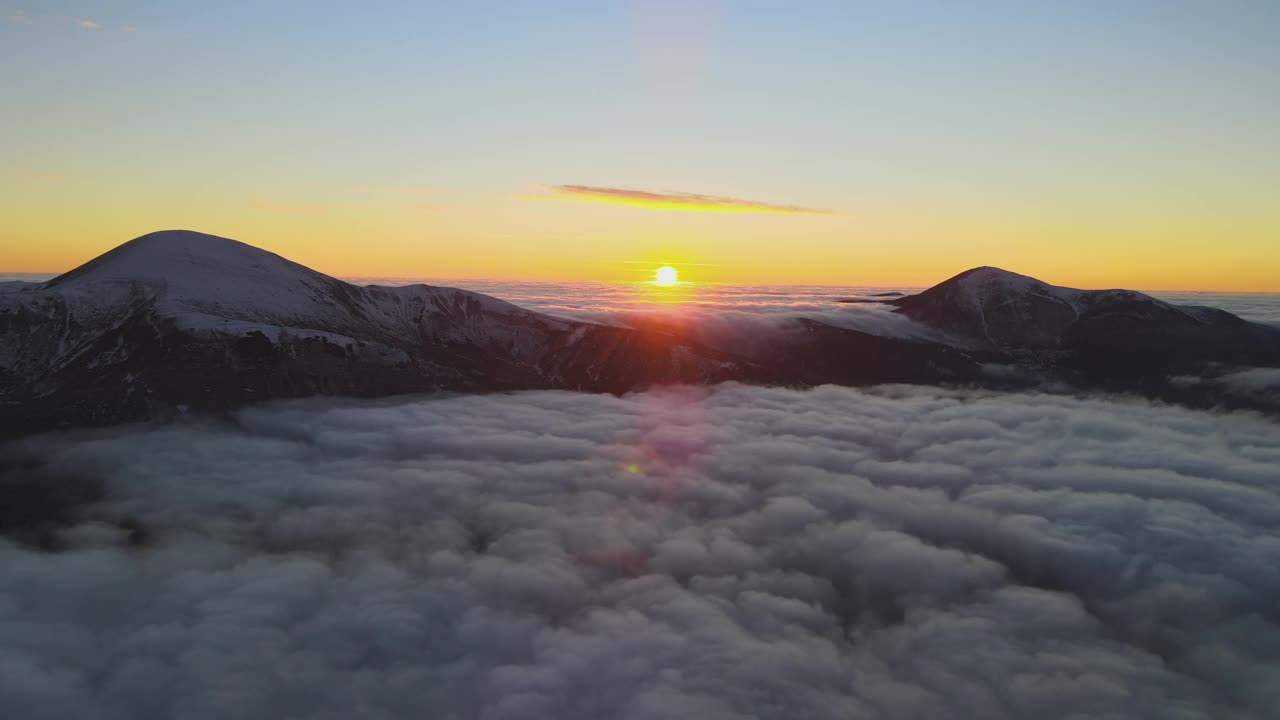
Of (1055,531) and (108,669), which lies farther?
(1055,531)

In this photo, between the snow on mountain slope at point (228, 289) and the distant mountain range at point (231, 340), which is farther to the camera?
the snow on mountain slope at point (228, 289)

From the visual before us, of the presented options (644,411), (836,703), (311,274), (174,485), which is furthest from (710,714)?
(311,274)

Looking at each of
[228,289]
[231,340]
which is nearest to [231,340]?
[231,340]

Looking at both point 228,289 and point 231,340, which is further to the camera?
point 228,289

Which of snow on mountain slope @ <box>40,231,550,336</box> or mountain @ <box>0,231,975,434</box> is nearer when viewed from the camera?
→ mountain @ <box>0,231,975,434</box>

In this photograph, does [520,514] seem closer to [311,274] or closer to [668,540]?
[668,540]

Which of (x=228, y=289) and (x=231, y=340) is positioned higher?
(x=228, y=289)

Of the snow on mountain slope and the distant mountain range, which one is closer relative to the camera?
the distant mountain range

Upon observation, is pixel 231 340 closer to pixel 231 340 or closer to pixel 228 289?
pixel 231 340

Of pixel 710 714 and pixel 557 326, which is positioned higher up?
pixel 557 326

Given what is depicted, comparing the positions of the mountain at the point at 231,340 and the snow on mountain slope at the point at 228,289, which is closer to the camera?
the mountain at the point at 231,340

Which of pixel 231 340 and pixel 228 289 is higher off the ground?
pixel 228 289
